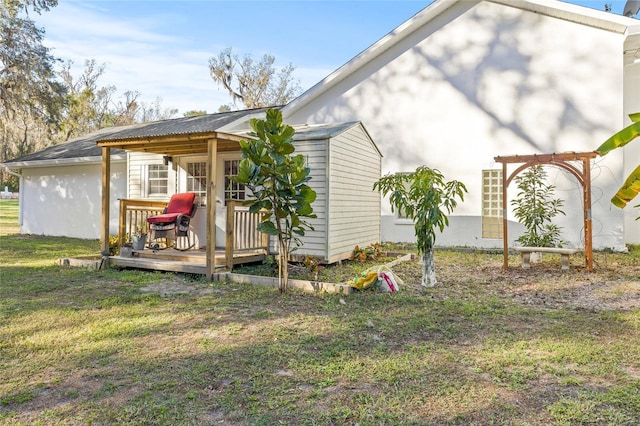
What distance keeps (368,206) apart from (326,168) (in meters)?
2.24

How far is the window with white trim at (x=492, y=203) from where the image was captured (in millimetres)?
10789

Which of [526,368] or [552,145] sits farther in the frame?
[552,145]

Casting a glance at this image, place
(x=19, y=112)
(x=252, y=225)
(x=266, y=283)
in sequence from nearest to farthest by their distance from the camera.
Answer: (x=266, y=283) → (x=252, y=225) → (x=19, y=112)

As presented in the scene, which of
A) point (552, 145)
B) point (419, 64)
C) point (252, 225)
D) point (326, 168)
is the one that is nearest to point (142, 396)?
point (326, 168)

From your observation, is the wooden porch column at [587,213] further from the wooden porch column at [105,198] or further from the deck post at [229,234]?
the wooden porch column at [105,198]

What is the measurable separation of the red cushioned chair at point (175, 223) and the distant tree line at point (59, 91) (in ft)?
42.7

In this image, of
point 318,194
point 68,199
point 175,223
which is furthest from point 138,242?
point 68,199

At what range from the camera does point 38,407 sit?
101 inches

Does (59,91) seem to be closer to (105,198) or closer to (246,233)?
(105,198)

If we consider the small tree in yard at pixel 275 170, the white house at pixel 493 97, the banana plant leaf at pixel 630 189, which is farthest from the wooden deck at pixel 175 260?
the banana plant leaf at pixel 630 189

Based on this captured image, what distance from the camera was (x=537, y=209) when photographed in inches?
359

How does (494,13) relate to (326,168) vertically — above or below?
above

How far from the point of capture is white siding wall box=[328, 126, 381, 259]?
299 inches

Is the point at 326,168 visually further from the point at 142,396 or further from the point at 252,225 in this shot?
the point at 142,396
